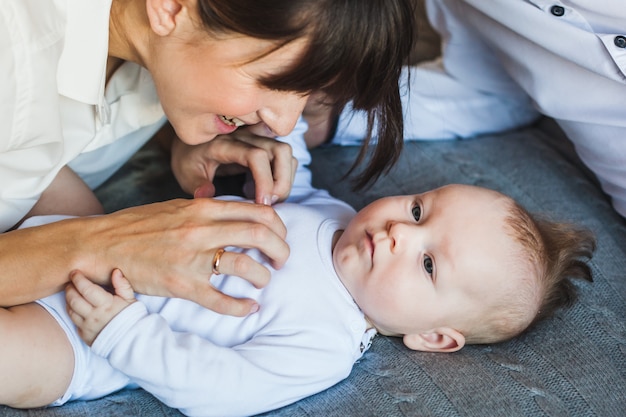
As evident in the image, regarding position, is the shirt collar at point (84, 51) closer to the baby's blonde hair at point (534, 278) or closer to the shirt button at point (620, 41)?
the baby's blonde hair at point (534, 278)

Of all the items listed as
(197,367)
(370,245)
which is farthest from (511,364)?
(197,367)

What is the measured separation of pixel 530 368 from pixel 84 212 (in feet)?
2.76

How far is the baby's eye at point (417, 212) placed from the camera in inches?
55.4

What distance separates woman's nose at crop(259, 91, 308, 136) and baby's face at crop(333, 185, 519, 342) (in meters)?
0.24

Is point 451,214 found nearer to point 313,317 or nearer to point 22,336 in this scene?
point 313,317

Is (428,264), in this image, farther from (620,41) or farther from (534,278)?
(620,41)

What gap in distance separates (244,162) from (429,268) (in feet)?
1.29

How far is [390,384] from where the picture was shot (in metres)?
1.26

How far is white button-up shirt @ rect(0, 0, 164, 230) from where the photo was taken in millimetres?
1181

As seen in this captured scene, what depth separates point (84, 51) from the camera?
128cm

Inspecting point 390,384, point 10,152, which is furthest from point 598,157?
point 10,152

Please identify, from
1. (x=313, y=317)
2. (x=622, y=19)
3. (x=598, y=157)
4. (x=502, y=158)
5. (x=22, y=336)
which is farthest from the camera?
(x=502, y=158)

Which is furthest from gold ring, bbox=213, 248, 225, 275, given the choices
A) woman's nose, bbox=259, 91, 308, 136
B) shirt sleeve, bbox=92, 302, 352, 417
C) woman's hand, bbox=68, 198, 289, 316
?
woman's nose, bbox=259, 91, 308, 136

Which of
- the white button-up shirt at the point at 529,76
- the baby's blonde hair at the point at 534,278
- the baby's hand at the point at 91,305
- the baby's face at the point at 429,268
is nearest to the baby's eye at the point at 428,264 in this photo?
the baby's face at the point at 429,268
